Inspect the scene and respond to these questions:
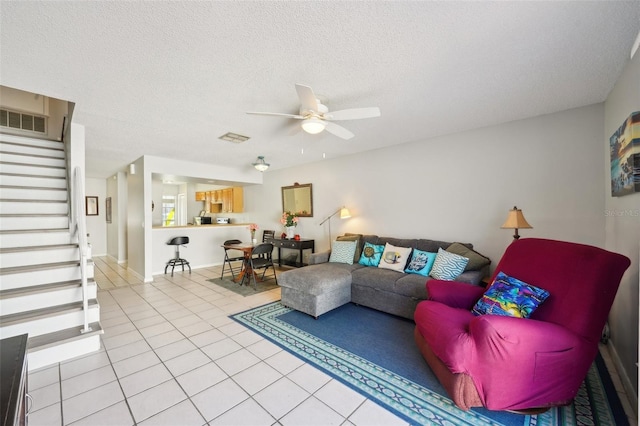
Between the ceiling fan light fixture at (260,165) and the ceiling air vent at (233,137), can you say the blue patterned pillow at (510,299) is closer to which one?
the ceiling air vent at (233,137)

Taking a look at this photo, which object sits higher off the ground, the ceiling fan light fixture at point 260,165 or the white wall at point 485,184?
the ceiling fan light fixture at point 260,165

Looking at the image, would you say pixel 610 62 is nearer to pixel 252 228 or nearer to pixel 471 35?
pixel 471 35

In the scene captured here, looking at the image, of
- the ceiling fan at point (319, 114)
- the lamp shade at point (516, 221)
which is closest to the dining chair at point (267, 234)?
the ceiling fan at point (319, 114)

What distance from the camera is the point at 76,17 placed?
4.93 feet

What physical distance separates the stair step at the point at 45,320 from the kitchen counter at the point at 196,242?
2.93 meters

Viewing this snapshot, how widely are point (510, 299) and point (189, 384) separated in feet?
8.36

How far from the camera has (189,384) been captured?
1973 mm

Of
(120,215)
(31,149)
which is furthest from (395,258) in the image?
(120,215)

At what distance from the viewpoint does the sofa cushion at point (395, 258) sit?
3.66 metres

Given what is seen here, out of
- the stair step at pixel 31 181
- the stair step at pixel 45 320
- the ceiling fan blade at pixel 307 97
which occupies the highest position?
the ceiling fan blade at pixel 307 97

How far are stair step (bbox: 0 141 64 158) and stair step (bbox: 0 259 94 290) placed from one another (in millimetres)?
2448

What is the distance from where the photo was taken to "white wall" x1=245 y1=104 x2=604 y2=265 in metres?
2.84

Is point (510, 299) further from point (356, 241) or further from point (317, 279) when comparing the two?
point (356, 241)

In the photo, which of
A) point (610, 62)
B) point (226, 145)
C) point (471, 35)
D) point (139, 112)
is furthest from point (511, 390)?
point (226, 145)
